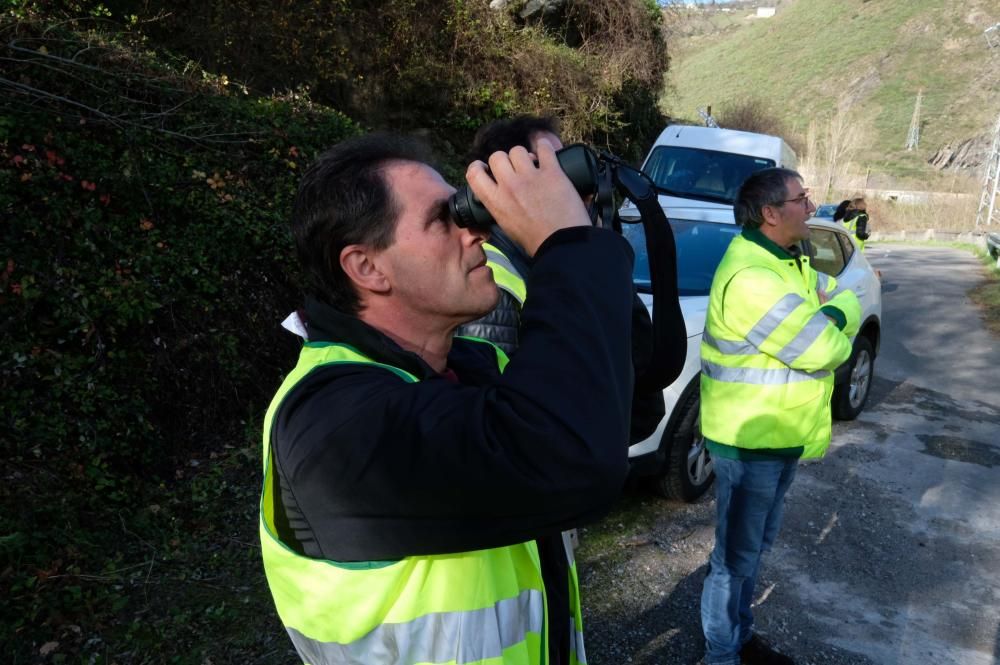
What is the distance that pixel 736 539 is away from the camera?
2.79 m

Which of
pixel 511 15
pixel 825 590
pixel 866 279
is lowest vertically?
pixel 825 590

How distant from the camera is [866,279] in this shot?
6277mm

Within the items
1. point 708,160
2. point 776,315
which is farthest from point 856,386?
point 708,160

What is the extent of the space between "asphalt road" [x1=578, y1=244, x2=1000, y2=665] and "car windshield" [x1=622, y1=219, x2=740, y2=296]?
1.45m

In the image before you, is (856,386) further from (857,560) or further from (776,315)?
(776,315)

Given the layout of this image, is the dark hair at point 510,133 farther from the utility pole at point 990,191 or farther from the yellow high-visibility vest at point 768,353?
the utility pole at point 990,191

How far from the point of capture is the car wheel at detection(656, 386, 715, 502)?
13.8 ft

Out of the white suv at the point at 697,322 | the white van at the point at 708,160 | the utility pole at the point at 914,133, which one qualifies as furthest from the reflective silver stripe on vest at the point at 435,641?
the utility pole at the point at 914,133

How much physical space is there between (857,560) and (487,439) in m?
3.80

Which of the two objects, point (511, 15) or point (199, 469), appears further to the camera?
point (511, 15)

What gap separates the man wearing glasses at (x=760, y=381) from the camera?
2.66m

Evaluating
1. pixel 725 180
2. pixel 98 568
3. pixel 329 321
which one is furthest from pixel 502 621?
pixel 725 180

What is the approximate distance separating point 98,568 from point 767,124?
3477 cm

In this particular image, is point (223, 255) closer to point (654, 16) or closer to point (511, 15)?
point (511, 15)
